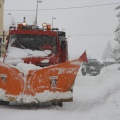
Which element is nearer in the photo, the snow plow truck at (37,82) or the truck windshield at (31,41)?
the snow plow truck at (37,82)

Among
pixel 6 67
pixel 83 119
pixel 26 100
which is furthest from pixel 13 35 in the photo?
pixel 83 119

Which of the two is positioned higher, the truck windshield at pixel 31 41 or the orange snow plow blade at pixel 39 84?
the truck windshield at pixel 31 41

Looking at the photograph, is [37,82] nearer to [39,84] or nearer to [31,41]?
[39,84]

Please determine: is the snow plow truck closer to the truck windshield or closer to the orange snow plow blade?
the orange snow plow blade

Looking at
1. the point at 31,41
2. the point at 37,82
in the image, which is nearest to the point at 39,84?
the point at 37,82

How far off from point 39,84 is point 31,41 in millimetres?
2385

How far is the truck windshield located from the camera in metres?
11.1

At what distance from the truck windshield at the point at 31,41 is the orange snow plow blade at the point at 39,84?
1.93m

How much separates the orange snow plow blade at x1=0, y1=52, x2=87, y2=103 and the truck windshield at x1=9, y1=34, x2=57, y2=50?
76.0 inches

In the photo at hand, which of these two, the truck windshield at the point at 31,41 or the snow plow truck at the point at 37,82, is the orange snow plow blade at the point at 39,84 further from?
the truck windshield at the point at 31,41

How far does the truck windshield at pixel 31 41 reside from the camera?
11.1 m

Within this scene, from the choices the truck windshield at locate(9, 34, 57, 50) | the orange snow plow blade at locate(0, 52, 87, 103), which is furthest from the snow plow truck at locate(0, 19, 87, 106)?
the truck windshield at locate(9, 34, 57, 50)

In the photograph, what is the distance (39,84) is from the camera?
9.19 m

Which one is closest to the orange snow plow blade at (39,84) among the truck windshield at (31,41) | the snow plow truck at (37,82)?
the snow plow truck at (37,82)
